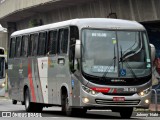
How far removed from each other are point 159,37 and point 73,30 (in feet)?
46.3

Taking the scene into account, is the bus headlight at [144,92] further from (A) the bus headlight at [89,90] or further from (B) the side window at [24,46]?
(B) the side window at [24,46]

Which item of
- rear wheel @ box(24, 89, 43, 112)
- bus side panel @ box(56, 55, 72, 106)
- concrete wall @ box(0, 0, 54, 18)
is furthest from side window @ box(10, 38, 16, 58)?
concrete wall @ box(0, 0, 54, 18)

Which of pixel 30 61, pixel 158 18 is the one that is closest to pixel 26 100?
pixel 30 61

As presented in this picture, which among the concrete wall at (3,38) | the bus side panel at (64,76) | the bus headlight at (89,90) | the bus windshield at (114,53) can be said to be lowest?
the bus headlight at (89,90)

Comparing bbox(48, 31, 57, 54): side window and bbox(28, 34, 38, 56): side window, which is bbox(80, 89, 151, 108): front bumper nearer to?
bbox(48, 31, 57, 54): side window

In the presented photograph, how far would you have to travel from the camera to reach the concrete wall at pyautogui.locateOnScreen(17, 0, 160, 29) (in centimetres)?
2928

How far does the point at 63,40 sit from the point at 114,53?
2109 millimetres

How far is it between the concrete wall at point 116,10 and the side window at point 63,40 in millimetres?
9502

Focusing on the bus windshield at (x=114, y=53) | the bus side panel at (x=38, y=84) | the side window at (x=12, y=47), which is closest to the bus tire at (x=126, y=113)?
the bus windshield at (x=114, y=53)

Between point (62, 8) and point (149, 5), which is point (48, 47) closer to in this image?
point (149, 5)

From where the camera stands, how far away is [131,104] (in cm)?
1870

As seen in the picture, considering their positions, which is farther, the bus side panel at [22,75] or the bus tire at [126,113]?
the bus side panel at [22,75]

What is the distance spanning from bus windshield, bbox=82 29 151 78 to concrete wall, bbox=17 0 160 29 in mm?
9870

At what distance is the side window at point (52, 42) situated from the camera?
2098 centimetres
